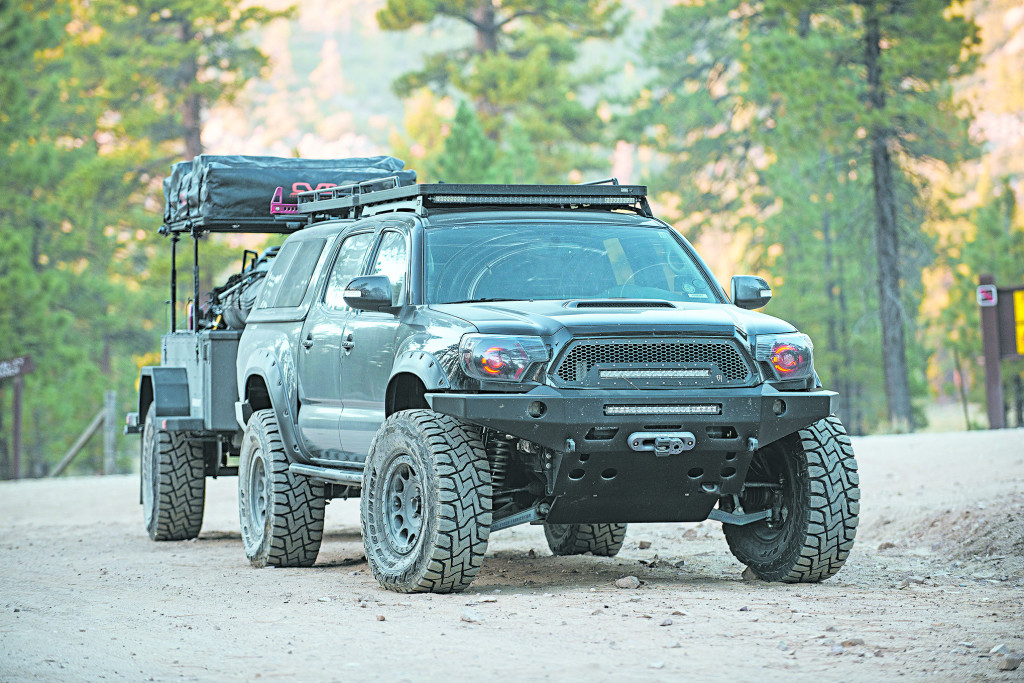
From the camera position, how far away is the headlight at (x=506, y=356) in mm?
7461

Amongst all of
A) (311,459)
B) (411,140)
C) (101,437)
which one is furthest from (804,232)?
(311,459)

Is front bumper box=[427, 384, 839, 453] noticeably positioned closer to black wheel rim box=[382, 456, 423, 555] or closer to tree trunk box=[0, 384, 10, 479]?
black wheel rim box=[382, 456, 423, 555]

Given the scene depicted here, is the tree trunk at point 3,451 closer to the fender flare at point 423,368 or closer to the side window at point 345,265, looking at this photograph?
the side window at point 345,265

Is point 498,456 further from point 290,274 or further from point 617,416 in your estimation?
point 290,274

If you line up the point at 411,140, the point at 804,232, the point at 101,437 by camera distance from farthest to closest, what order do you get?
the point at 411,140
the point at 804,232
the point at 101,437

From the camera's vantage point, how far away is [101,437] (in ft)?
104

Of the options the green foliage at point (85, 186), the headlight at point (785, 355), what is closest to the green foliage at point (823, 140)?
the green foliage at point (85, 186)

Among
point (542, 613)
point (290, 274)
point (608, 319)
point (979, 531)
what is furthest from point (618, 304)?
point (979, 531)

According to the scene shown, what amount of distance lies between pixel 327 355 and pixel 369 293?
1217 mm

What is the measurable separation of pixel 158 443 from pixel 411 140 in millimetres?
35578

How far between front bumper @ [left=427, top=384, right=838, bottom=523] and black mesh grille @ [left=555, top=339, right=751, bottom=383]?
119mm

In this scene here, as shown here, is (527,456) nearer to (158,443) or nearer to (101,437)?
(158,443)

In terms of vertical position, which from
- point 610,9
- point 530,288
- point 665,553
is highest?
point 610,9

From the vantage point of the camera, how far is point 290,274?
34.0ft
